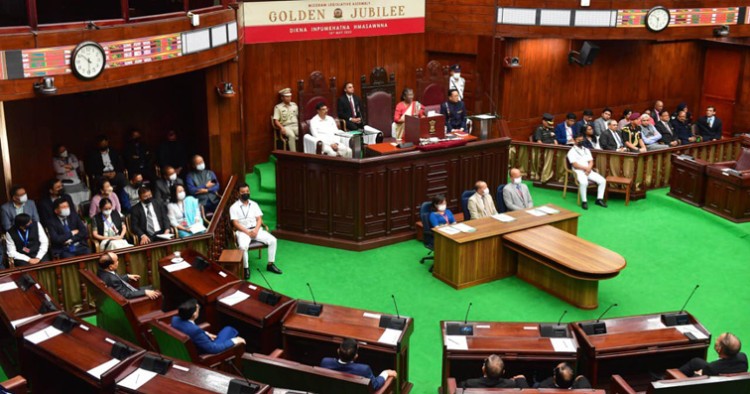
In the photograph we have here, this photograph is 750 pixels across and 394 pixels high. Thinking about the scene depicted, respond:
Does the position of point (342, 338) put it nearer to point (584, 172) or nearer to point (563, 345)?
point (563, 345)

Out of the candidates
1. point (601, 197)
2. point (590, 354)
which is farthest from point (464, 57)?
point (590, 354)

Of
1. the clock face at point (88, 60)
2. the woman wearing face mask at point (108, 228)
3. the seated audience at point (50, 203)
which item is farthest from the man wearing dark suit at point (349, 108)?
the clock face at point (88, 60)

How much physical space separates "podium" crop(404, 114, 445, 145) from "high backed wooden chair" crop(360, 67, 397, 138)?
8.95 ft

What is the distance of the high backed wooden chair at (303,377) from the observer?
6.44 m

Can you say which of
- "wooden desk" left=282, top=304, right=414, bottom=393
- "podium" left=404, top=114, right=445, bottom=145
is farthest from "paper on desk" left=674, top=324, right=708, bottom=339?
"podium" left=404, top=114, right=445, bottom=145

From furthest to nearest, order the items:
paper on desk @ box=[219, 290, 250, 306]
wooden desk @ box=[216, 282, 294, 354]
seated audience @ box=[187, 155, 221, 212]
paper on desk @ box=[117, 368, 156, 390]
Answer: seated audience @ box=[187, 155, 221, 212], paper on desk @ box=[219, 290, 250, 306], wooden desk @ box=[216, 282, 294, 354], paper on desk @ box=[117, 368, 156, 390]

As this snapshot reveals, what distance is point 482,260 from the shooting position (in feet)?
34.8

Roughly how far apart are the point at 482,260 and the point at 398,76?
20.4 feet

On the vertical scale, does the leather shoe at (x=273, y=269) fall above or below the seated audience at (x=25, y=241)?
below

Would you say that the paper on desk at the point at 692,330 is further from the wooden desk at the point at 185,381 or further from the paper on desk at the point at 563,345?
the wooden desk at the point at 185,381

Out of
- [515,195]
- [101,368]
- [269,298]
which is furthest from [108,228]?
[515,195]

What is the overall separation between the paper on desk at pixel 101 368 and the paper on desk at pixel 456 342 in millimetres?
2939

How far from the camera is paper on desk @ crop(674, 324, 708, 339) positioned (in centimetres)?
767

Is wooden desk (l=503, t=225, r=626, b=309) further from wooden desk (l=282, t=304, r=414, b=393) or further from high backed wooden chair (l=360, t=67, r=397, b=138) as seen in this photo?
high backed wooden chair (l=360, t=67, r=397, b=138)
